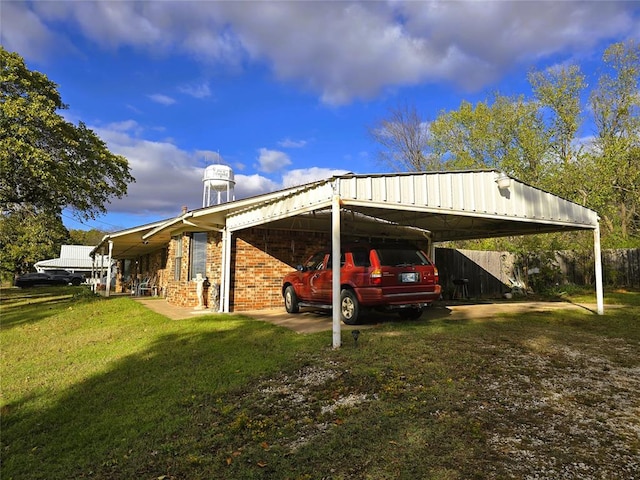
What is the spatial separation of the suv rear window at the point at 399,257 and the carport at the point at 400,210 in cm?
83

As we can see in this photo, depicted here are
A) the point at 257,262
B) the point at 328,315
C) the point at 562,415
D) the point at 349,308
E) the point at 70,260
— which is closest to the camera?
the point at 562,415

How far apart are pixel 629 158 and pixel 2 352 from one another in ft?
82.1

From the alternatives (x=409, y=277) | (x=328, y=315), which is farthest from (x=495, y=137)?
(x=409, y=277)

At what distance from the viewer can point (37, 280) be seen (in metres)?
36.0

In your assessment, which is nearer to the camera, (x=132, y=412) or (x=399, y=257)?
(x=132, y=412)

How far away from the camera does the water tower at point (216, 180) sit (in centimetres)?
1650

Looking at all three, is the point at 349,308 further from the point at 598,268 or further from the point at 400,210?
the point at 598,268

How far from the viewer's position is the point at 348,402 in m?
4.34

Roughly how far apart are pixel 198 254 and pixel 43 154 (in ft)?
26.2

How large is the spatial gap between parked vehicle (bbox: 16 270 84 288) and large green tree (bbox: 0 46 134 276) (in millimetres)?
16333

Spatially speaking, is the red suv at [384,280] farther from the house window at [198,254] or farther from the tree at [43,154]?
the tree at [43,154]

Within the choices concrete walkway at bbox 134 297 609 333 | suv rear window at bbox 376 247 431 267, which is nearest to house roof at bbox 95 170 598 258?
suv rear window at bbox 376 247 431 267

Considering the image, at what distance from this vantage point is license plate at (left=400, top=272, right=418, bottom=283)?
27.3 feet

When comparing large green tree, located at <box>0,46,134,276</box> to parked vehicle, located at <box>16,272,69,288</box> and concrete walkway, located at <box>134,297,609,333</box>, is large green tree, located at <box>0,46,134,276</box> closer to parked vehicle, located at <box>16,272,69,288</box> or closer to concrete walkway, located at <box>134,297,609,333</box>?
concrete walkway, located at <box>134,297,609,333</box>
